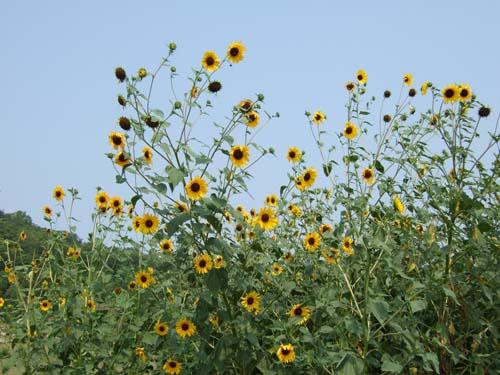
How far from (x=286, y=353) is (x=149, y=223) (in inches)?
54.8

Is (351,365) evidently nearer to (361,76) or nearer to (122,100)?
(122,100)

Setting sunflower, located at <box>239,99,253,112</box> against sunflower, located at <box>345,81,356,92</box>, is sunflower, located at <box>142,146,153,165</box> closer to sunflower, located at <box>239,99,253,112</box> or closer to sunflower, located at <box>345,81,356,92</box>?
sunflower, located at <box>239,99,253,112</box>

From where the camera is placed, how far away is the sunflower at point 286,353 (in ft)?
12.9

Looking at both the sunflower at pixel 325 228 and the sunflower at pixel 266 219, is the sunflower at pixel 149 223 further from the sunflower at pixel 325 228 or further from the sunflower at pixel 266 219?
the sunflower at pixel 325 228

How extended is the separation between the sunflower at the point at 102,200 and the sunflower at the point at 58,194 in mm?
533

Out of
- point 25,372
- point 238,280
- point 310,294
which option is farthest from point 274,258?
point 25,372

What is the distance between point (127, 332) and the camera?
17.3 ft

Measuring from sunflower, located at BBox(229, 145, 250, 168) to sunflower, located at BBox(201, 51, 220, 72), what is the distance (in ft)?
1.86

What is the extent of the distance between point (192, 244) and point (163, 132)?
669mm

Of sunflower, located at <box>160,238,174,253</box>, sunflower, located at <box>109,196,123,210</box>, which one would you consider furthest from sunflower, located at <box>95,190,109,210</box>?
sunflower, located at <box>160,238,174,253</box>

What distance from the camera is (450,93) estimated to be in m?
4.73

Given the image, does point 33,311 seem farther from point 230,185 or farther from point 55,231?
point 230,185

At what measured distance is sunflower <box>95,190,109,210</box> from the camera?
19.4 feet

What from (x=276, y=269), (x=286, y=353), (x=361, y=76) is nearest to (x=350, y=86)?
(x=361, y=76)
